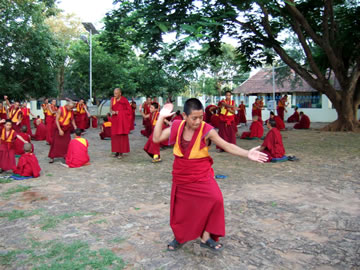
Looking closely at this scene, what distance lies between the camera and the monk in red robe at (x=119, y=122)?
325 inches

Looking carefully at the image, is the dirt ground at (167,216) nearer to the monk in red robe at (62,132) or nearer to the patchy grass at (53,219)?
the patchy grass at (53,219)

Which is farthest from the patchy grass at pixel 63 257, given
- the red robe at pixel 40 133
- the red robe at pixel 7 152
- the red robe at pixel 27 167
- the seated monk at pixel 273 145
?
the red robe at pixel 40 133

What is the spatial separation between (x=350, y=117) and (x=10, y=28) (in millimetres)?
15674

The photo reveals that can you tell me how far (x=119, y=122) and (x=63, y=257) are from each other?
17.8 ft

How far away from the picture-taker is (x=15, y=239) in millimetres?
3463

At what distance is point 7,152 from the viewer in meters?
6.94

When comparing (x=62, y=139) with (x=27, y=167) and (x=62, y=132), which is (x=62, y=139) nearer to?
(x=62, y=132)

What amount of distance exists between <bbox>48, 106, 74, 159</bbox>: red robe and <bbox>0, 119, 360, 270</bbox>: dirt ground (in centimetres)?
78

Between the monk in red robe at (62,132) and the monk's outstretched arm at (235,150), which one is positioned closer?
the monk's outstretched arm at (235,150)

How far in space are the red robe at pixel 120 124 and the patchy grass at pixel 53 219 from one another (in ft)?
13.7

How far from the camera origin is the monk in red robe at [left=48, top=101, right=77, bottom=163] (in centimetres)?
788

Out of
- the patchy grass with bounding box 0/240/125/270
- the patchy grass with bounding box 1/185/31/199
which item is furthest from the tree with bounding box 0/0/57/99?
the patchy grass with bounding box 0/240/125/270

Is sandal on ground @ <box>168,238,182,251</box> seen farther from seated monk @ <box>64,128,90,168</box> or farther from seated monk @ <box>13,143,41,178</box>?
seated monk @ <box>64,128,90,168</box>

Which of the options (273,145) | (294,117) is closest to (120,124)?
(273,145)
